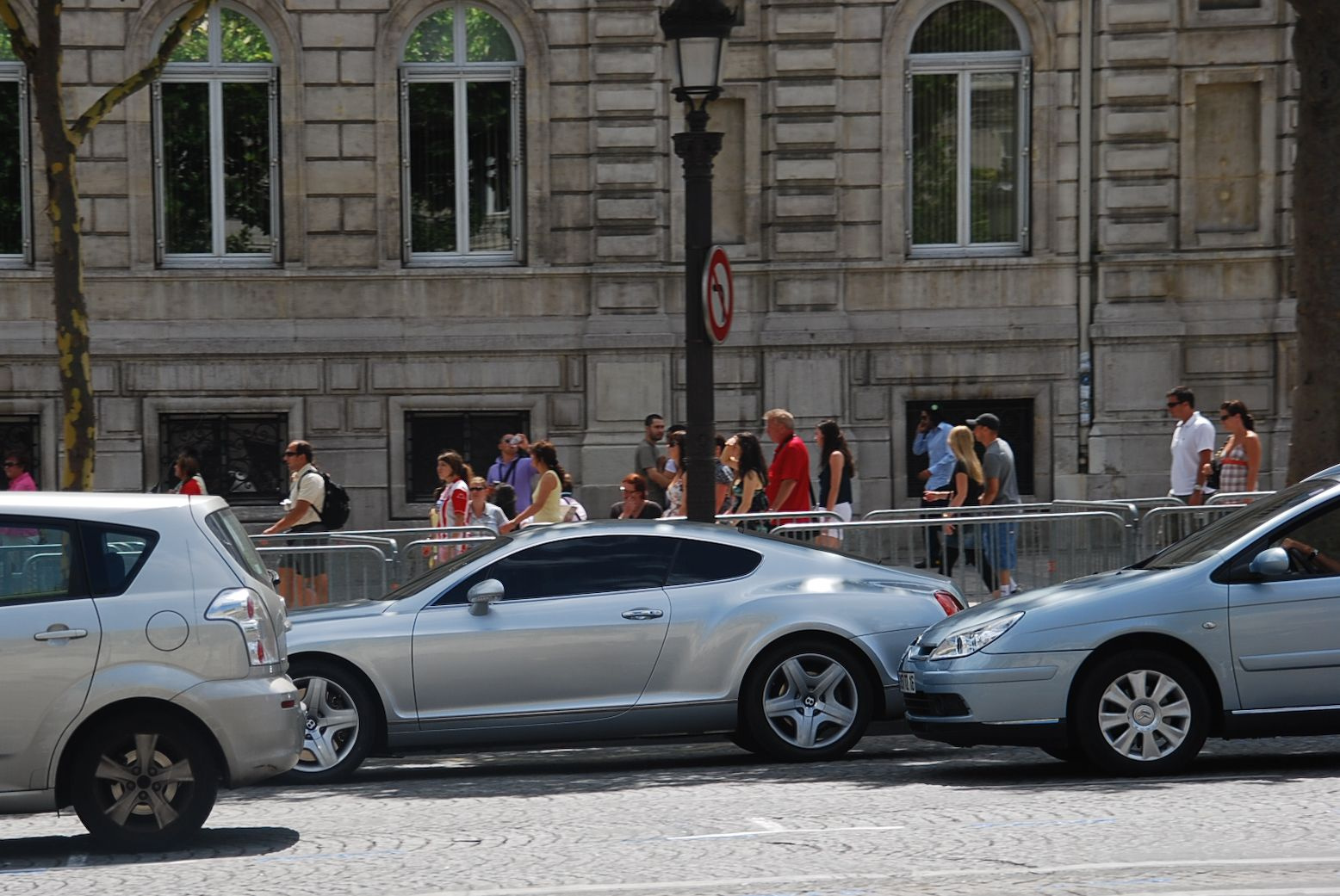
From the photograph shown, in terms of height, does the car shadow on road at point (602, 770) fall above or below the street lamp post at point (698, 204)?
below

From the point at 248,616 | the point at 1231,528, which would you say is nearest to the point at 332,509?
the point at 248,616

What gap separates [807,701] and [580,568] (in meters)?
1.41

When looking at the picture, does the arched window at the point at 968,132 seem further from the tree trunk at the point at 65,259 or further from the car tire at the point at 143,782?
the car tire at the point at 143,782

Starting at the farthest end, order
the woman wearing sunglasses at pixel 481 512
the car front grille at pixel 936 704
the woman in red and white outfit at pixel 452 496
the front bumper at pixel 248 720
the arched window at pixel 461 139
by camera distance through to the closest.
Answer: the arched window at pixel 461 139, the woman in red and white outfit at pixel 452 496, the woman wearing sunglasses at pixel 481 512, the car front grille at pixel 936 704, the front bumper at pixel 248 720

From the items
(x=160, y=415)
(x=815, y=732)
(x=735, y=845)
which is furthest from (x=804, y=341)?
(x=735, y=845)

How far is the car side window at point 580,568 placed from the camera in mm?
10094

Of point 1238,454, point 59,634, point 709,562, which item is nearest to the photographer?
point 59,634

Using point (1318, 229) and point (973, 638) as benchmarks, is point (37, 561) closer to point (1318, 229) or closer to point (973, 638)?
point (973, 638)

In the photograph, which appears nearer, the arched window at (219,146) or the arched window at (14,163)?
the arched window at (14,163)

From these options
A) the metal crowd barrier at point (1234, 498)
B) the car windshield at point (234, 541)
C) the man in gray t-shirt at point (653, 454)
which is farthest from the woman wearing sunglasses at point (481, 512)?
the car windshield at point (234, 541)

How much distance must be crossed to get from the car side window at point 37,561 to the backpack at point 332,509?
23.4ft

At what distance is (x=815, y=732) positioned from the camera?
1016 cm

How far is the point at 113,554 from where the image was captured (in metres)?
7.74

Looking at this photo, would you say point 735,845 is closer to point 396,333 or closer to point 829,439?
point 829,439
